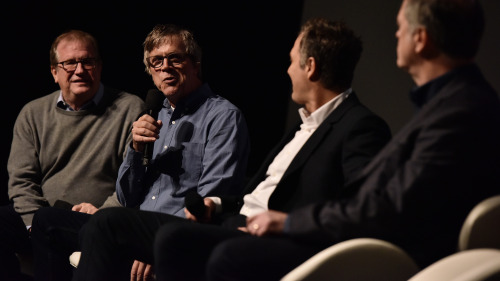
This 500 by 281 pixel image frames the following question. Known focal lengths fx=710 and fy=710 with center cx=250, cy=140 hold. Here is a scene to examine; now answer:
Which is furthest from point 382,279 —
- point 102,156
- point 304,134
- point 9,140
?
point 9,140

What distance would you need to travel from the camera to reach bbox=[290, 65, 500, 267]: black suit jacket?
1735 mm

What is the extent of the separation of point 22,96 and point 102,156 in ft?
3.82

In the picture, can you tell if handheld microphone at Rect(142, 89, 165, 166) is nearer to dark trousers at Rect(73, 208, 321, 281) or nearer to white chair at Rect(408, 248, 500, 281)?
dark trousers at Rect(73, 208, 321, 281)

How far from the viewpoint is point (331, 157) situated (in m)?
2.17

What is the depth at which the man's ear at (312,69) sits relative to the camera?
7.55 ft

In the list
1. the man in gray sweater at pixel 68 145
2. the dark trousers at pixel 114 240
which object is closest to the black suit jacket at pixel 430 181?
the dark trousers at pixel 114 240

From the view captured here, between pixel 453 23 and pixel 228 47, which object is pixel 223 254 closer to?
pixel 453 23

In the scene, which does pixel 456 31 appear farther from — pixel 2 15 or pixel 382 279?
pixel 2 15

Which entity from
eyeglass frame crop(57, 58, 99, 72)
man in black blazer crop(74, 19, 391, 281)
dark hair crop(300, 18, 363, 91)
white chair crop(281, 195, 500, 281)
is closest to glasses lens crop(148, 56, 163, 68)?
eyeglass frame crop(57, 58, 99, 72)

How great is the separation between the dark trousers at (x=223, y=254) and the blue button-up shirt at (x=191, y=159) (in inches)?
27.8

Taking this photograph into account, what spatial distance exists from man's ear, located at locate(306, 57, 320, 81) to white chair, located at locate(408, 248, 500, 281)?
2.64 ft

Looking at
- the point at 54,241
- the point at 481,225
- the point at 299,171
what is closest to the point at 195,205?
the point at 299,171

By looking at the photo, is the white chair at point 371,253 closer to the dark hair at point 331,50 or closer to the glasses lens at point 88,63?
the dark hair at point 331,50

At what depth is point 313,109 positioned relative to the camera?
7.74ft
